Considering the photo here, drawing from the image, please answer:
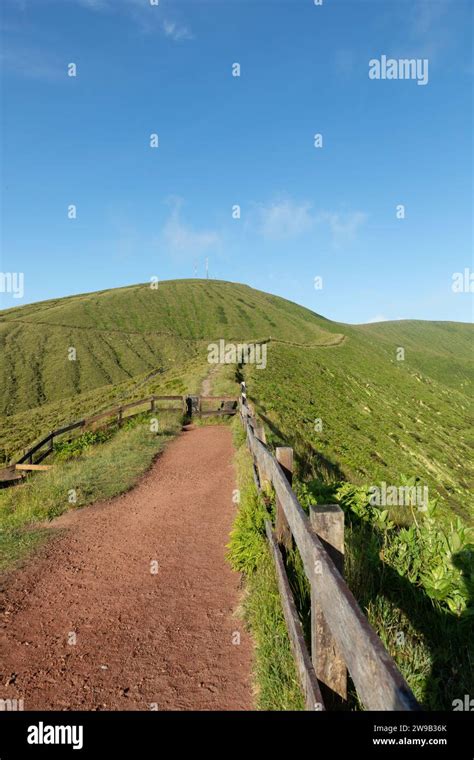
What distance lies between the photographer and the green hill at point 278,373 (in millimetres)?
25562

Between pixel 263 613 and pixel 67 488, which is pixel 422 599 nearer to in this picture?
pixel 263 613

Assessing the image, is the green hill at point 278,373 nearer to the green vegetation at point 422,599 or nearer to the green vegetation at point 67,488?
the green vegetation at point 67,488

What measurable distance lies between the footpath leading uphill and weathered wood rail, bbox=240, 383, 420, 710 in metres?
1.19

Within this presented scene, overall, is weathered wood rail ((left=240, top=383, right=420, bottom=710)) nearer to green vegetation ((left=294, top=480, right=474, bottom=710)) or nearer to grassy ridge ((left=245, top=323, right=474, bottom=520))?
green vegetation ((left=294, top=480, right=474, bottom=710))

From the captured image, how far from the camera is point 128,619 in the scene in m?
5.46

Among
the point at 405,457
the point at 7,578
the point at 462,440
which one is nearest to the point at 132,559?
the point at 7,578

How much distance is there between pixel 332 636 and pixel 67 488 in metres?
9.31

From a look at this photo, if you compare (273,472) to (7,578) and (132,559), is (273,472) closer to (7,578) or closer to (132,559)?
(132,559)

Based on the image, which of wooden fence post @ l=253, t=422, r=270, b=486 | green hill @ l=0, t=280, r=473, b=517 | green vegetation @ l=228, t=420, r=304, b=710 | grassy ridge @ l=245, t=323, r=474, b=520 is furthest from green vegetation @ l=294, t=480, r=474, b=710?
green hill @ l=0, t=280, r=473, b=517

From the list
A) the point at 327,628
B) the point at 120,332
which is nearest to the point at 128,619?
the point at 327,628

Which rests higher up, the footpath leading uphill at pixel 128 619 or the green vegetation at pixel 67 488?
the green vegetation at pixel 67 488

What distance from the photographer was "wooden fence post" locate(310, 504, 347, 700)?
3053mm

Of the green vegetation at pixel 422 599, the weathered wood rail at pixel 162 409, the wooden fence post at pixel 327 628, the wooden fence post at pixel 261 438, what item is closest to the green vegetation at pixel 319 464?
the green vegetation at pixel 422 599
